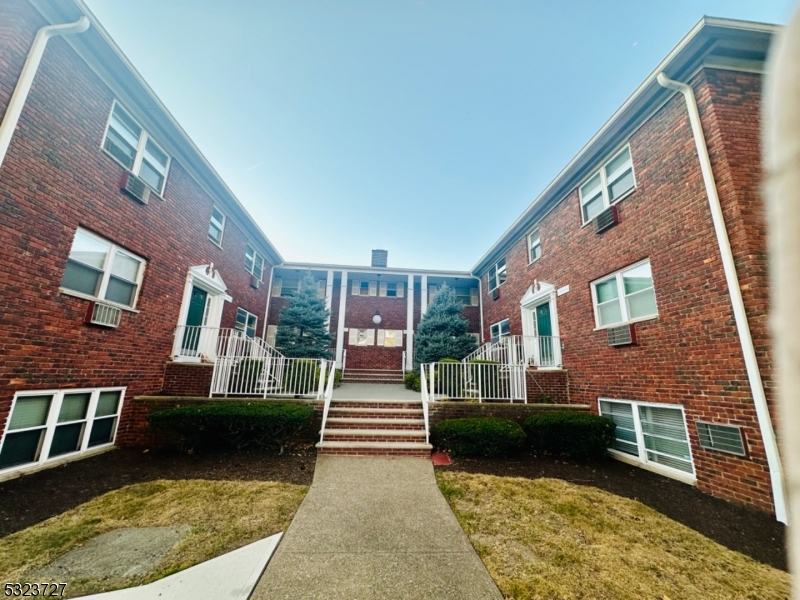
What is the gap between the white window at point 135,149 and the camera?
22.4 ft

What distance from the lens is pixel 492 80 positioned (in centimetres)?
1030

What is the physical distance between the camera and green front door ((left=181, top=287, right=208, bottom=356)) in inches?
350

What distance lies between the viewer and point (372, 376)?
15781 millimetres

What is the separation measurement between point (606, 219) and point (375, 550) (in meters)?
8.16

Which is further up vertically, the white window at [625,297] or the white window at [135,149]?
the white window at [135,149]

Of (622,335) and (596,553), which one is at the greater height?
(622,335)

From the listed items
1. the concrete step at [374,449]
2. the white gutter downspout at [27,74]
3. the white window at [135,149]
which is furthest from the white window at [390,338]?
Result: the white gutter downspout at [27,74]

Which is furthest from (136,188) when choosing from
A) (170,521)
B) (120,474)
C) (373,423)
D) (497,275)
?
(497,275)

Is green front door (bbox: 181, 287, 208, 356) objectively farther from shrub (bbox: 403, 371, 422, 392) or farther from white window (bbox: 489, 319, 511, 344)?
white window (bbox: 489, 319, 511, 344)

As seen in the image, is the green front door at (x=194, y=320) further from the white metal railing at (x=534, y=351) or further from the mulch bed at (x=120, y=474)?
the white metal railing at (x=534, y=351)

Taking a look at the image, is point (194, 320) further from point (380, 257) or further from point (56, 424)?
point (380, 257)

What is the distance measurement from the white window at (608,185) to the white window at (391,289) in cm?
1068

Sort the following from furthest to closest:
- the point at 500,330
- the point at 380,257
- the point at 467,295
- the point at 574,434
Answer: the point at 380,257, the point at 467,295, the point at 500,330, the point at 574,434

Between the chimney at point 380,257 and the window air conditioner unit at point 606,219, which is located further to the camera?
the chimney at point 380,257
